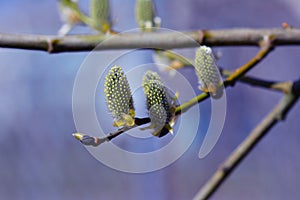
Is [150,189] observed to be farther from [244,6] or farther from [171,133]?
[171,133]

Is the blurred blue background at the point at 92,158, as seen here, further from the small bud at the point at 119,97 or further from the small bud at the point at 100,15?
the small bud at the point at 119,97

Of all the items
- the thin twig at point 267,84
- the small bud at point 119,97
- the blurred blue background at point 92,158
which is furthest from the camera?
the blurred blue background at point 92,158

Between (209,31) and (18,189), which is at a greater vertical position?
(209,31)

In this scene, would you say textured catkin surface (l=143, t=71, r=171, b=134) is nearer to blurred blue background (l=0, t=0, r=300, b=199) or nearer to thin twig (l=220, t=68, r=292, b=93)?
thin twig (l=220, t=68, r=292, b=93)

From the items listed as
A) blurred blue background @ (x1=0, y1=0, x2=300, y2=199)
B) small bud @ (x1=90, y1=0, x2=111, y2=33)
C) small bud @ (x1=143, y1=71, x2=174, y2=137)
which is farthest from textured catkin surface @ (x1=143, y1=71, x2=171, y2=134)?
blurred blue background @ (x1=0, y1=0, x2=300, y2=199)

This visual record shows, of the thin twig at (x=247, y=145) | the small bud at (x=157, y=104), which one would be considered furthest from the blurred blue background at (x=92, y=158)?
the small bud at (x=157, y=104)

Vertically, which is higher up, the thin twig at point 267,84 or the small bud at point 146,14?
the small bud at point 146,14

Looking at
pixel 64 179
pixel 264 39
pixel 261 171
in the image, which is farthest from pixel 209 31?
pixel 64 179
